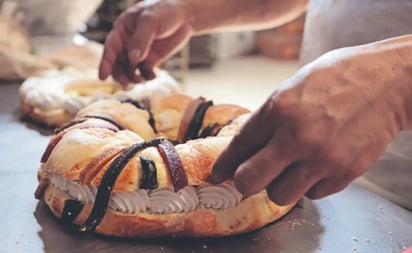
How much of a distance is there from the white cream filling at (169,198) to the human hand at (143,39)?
0.51 meters

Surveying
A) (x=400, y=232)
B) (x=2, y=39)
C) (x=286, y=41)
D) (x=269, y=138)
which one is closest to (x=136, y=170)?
(x=269, y=138)

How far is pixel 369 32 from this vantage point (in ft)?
3.51

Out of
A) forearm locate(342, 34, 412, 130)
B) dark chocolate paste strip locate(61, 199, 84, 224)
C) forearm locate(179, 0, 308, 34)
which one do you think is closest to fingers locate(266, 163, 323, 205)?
forearm locate(342, 34, 412, 130)

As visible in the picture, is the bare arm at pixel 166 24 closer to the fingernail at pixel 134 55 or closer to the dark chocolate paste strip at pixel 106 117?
the fingernail at pixel 134 55

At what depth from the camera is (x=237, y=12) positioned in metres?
1.38

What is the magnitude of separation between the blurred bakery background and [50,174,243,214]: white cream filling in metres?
0.91

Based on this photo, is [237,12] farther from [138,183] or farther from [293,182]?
[293,182]

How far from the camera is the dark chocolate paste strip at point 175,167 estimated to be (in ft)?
2.73

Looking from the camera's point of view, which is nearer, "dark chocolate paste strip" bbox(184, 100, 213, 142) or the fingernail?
"dark chocolate paste strip" bbox(184, 100, 213, 142)

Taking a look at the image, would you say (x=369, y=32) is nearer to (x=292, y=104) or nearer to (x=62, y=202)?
(x=292, y=104)

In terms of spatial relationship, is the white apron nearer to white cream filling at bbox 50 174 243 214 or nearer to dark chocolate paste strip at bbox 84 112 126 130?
white cream filling at bbox 50 174 243 214

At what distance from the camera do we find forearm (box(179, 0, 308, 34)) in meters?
1.36

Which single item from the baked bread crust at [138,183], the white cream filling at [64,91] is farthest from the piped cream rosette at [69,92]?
the baked bread crust at [138,183]

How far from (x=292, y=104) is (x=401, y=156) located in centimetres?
51
